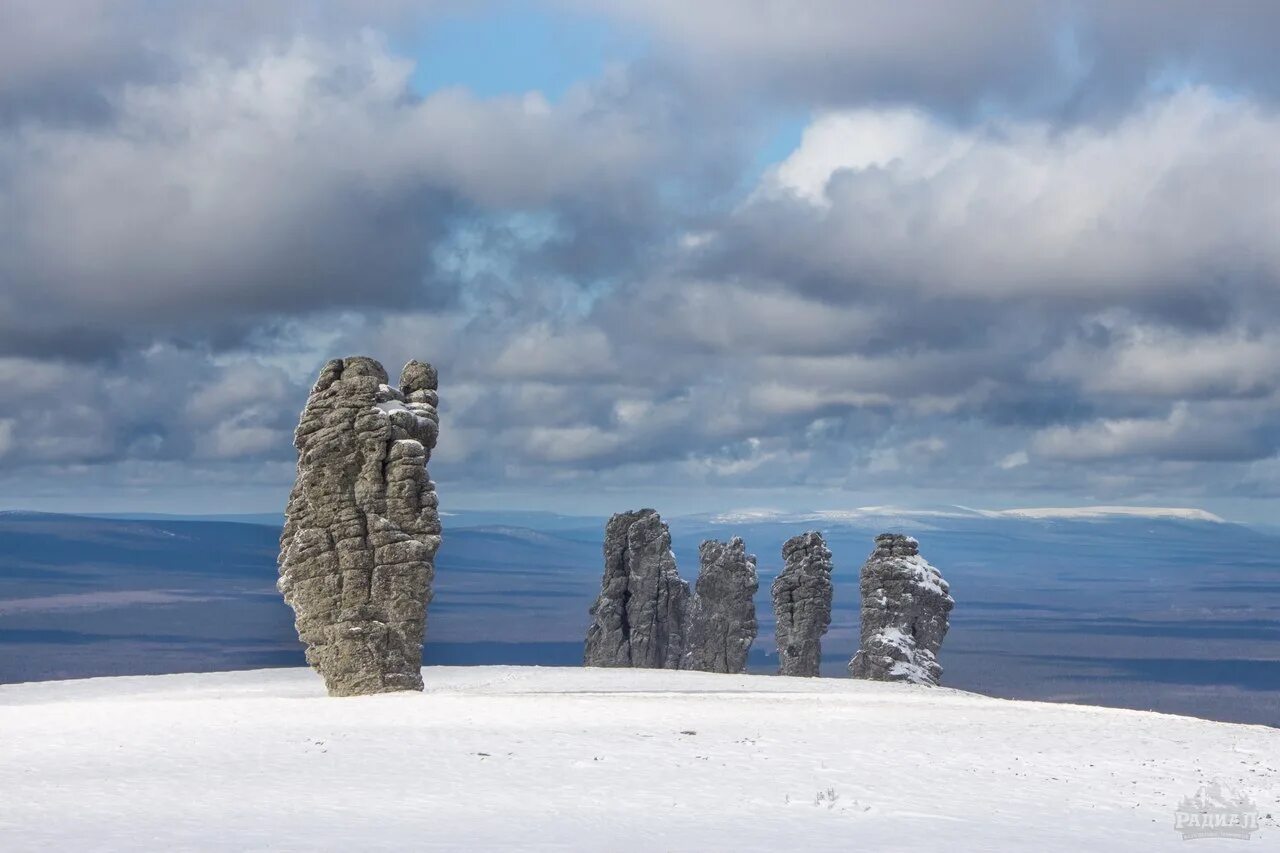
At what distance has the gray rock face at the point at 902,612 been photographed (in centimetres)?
7562

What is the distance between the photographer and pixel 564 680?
6141 cm

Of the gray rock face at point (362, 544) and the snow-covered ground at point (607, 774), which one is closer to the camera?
the snow-covered ground at point (607, 774)

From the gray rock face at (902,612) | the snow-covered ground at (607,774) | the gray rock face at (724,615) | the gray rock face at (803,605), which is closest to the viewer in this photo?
the snow-covered ground at (607,774)

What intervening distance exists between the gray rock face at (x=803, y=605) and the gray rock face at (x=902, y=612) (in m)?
4.96

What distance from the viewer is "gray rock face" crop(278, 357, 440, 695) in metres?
48.9

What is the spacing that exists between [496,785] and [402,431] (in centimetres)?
2082

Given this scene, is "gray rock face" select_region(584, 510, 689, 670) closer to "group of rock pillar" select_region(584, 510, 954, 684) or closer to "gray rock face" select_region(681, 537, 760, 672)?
"group of rock pillar" select_region(584, 510, 954, 684)

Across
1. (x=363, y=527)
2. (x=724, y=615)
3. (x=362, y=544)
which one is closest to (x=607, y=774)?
(x=362, y=544)

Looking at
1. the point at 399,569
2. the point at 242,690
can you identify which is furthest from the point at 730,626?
the point at 399,569

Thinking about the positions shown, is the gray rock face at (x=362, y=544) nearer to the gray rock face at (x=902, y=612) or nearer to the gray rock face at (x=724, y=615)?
the gray rock face at (x=902, y=612)

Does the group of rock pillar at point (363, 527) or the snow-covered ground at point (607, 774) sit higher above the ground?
the group of rock pillar at point (363, 527)

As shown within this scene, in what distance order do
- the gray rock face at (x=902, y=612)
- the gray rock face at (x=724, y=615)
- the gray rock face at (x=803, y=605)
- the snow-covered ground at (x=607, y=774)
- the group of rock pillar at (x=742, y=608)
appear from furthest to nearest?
the gray rock face at (x=724, y=615) → the gray rock face at (x=803, y=605) → the group of rock pillar at (x=742, y=608) → the gray rock face at (x=902, y=612) → the snow-covered ground at (x=607, y=774)

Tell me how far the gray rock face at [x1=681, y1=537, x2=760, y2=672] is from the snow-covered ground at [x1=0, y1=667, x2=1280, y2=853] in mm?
35946

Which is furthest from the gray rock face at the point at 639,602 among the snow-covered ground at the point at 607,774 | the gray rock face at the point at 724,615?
the snow-covered ground at the point at 607,774
